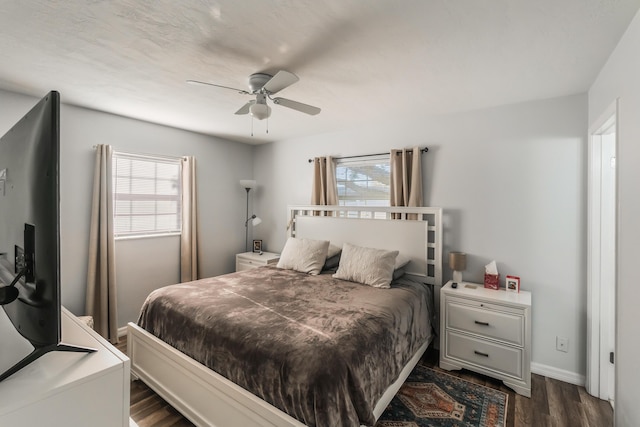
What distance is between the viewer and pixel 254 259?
13.6 feet

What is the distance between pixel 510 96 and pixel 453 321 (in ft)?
6.85

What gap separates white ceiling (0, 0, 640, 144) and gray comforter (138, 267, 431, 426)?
1.76 m

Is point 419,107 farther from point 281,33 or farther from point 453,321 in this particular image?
point 453,321

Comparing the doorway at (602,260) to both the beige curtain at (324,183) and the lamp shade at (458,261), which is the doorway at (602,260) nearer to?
the lamp shade at (458,261)

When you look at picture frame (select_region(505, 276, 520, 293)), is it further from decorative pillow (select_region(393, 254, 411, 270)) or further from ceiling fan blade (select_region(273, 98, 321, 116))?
ceiling fan blade (select_region(273, 98, 321, 116))

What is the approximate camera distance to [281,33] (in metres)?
1.71

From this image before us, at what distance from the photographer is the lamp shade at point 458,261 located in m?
2.83

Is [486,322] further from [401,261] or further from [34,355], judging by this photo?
[34,355]

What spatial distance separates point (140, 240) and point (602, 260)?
4.51 m

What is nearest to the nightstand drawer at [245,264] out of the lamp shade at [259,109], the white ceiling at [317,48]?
the white ceiling at [317,48]

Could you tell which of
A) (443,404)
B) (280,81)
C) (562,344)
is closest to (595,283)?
(562,344)

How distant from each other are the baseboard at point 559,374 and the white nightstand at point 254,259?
3.04 m

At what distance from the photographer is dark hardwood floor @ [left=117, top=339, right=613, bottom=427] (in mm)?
2029

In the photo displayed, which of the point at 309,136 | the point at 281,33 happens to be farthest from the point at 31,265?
the point at 309,136
